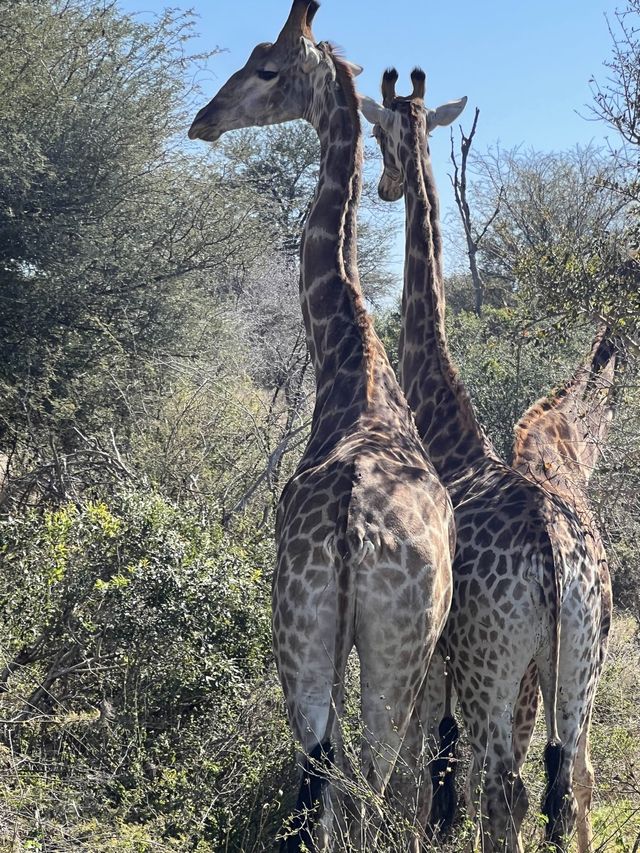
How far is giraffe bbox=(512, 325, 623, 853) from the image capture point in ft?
14.3

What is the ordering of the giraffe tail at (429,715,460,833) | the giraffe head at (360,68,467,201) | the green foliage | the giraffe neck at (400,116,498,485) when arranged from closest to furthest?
the green foliage, the giraffe tail at (429,715,460,833), the giraffe neck at (400,116,498,485), the giraffe head at (360,68,467,201)

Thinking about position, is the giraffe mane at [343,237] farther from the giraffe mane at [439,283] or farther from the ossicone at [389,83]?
the ossicone at [389,83]

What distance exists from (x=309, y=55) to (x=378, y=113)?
519mm

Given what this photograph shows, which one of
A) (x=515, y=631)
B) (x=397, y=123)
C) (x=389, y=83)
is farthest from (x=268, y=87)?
(x=515, y=631)

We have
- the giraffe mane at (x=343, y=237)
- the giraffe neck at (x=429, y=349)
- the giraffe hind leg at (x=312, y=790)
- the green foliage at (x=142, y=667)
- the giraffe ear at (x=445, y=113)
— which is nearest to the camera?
the giraffe hind leg at (x=312, y=790)

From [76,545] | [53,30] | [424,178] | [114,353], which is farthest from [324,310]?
[53,30]

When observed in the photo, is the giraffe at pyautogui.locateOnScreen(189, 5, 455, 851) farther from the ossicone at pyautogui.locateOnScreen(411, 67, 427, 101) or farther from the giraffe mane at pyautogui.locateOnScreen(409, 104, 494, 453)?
the ossicone at pyautogui.locateOnScreen(411, 67, 427, 101)

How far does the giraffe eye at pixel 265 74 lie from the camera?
5.33 m

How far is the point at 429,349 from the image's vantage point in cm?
509

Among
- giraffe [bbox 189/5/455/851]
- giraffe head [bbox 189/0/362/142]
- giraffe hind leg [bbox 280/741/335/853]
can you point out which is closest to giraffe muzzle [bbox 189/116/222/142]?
giraffe head [bbox 189/0/362/142]

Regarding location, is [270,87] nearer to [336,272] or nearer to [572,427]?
[336,272]

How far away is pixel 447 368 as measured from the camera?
4949 mm

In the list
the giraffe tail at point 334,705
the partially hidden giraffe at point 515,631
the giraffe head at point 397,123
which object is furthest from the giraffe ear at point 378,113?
the giraffe tail at point 334,705

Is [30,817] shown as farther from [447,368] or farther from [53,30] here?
[53,30]
